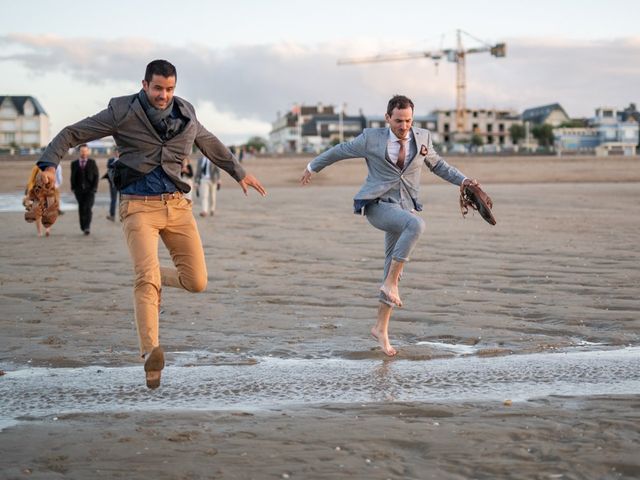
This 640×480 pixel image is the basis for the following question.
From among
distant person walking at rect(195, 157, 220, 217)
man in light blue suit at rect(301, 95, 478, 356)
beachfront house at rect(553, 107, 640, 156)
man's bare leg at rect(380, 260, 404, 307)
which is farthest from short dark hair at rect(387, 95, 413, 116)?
beachfront house at rect(553, 107, 640, 156)

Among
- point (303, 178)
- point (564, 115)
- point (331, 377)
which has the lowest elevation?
point (331, 377)

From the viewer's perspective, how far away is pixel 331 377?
6.36 meters

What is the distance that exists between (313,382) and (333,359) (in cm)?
85

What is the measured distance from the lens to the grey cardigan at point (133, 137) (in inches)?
239

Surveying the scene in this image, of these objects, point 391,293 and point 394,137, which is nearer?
point 394,137

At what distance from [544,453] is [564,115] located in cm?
18494

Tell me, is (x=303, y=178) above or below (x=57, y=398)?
above

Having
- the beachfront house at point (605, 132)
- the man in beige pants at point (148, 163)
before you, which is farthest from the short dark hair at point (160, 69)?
the beachfront house at point (605, 132)

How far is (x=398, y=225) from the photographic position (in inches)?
282

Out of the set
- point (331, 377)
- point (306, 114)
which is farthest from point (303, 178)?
point (306, 114)

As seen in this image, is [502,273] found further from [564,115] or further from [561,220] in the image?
[564,115]

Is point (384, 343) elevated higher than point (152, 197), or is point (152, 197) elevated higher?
point (152, 197)

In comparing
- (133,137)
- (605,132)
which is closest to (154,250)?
(133,137)

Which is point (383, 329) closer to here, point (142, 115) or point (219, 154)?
point (219, 154)
